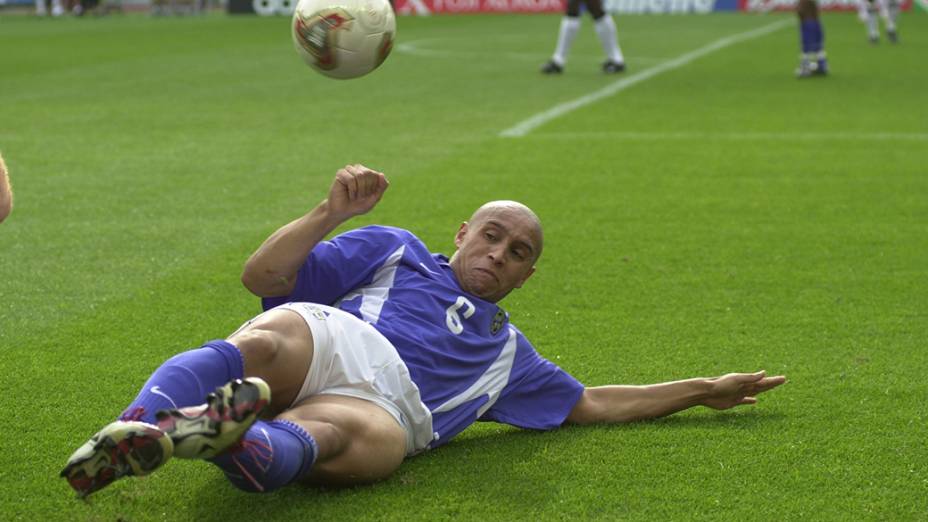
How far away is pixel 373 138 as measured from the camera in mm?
10906

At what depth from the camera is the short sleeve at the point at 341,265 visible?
154 inches

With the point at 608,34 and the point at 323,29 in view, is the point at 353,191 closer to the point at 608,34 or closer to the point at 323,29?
the point at 323,29

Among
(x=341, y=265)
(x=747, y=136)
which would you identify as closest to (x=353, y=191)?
(x=341, y=265)

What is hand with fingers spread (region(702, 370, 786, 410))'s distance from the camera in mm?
4258

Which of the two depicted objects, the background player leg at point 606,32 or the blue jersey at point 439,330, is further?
the background player leg at point 606,32

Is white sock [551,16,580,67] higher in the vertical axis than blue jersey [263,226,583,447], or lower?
lower

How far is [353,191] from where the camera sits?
370 centimetres

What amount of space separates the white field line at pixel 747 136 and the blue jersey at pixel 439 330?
23.3 feet

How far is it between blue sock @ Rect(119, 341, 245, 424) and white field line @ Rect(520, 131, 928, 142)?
795cm

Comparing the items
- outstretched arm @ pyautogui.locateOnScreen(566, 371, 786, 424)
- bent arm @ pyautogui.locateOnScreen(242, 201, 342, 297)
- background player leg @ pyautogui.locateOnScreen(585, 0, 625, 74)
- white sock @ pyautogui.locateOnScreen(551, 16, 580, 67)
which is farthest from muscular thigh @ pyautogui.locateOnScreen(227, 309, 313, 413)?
background player leg @ pyautogui.locateOnScreen(585, 0, 625, 74)

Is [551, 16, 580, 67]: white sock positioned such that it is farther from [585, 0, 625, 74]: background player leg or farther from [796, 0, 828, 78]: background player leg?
[796, 0, 828, 78]: background player leg

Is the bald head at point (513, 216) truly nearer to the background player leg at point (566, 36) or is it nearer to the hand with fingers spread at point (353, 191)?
the hand with fingers spread at point (353, 191)

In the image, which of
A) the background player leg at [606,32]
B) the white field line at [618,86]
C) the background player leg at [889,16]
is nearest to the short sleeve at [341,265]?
the white field line at [618,86]

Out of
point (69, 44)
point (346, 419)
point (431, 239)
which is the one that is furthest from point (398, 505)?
point (69, 44)
